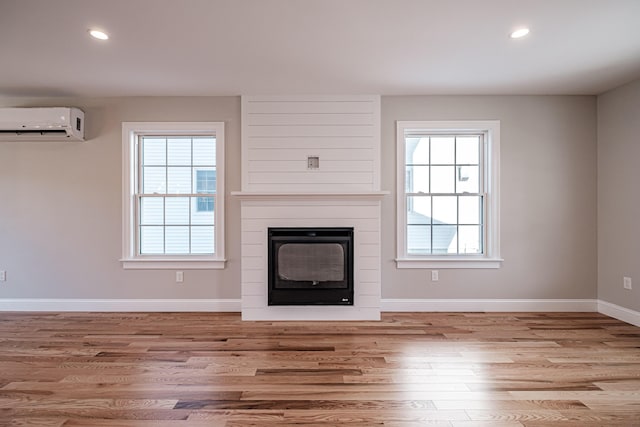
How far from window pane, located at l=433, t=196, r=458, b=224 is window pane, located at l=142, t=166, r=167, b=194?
3119mm

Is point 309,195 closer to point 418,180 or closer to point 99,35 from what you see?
point 418,180

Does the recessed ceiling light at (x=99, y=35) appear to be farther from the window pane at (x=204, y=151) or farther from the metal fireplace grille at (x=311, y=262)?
the metal fireplace grille at (x=311, y=262)

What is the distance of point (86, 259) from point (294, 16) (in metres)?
3.48

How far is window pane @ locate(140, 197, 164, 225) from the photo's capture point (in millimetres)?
3980

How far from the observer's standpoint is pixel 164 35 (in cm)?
249

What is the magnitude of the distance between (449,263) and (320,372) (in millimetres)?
2097

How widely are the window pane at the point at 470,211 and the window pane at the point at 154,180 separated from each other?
3414mm

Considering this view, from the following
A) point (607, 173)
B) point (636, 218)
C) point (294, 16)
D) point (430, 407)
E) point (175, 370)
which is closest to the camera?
point (430, 407)

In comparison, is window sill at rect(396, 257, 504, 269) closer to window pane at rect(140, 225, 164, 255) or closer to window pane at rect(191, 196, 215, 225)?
window pane at rect(191, 196, 215, 225)

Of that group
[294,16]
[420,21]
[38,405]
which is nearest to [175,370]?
[38,405]

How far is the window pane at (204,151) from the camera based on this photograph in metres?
3.95

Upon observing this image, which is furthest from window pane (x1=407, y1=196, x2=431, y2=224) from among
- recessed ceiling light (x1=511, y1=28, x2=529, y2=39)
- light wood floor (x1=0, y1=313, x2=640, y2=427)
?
recessed ceiling light (x1=511, y1=28, x2=529, y2=39)

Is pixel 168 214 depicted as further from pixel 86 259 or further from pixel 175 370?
pixel 175 370

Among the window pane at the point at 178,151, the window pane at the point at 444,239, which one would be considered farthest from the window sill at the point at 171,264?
the window pane at the point at 444,239
